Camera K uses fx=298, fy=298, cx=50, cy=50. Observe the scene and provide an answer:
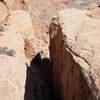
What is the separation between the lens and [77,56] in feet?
15.9

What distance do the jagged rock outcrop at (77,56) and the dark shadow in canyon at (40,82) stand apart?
19.0 inches

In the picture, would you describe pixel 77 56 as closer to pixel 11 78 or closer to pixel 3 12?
pixel 11 78

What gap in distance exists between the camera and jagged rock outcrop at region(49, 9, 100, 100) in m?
4.30

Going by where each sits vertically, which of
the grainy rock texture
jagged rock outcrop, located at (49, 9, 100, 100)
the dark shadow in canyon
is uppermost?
jagged rock outcrop, located at (49, 9, 100, 100)

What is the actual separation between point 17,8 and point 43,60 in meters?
3.82

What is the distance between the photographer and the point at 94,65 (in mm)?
4340

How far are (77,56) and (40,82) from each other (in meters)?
2.88

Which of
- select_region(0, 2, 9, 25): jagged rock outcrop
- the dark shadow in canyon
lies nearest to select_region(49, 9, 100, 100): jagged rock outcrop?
the dark shadow in canyon

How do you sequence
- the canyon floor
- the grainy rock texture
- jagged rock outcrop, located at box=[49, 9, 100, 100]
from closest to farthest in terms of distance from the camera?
jagged rock outcrop, located at box=[49, 9, 100, 100]
the canyon floor
the grainy rock texture

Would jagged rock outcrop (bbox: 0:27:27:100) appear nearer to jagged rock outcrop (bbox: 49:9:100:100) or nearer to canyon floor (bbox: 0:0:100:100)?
canyon floor (bbox: 0:0:100:100)

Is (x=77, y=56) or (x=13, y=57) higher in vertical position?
(x=77, y=56)

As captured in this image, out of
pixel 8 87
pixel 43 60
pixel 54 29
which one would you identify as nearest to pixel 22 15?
pixel 43 60

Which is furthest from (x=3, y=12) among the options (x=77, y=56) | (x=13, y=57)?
(x=77, y=56)

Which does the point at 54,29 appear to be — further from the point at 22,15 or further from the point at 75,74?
the point at 22,15
